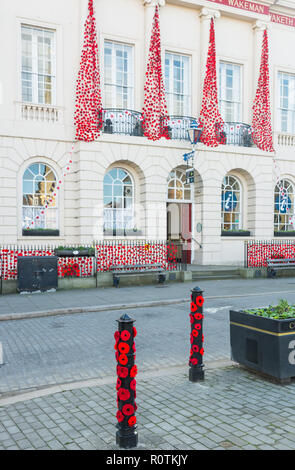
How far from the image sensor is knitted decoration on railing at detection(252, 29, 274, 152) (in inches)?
821

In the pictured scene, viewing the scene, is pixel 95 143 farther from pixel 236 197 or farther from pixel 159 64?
pixel 236 197

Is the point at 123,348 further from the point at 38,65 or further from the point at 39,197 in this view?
the point at 38,65

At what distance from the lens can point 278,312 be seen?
5.68m

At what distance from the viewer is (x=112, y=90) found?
18484 millimetres

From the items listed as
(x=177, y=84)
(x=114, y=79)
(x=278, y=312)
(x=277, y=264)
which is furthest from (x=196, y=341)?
(x=177, y=84)

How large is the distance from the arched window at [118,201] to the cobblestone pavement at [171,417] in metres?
13.1

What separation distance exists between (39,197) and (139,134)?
16.4ft

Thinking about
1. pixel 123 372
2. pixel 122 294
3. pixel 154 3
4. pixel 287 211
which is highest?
pixel 154 3

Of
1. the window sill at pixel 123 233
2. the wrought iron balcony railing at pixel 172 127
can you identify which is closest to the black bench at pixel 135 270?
the window sill at pixel 123 233

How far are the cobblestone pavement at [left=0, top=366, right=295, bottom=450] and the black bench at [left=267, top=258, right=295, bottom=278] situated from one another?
13.4 m

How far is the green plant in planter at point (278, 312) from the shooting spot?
18.0 ft

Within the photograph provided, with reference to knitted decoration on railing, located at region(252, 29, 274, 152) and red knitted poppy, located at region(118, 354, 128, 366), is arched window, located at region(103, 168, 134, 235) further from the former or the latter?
red knitted poppy, located at region(118, 354, 128, 366)
